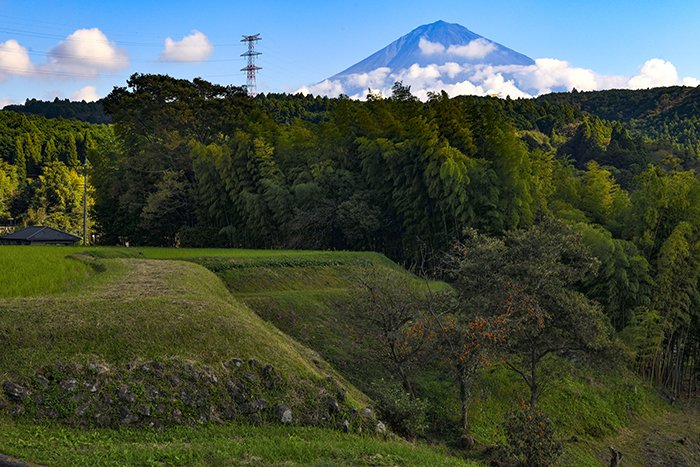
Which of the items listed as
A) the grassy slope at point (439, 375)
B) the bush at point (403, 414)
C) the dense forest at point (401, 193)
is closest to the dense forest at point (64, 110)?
the dense forest at point (401, 193)

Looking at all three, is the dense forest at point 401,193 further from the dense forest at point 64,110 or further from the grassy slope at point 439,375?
the dense forest at point 64,110

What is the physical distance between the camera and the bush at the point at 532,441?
10.3 m

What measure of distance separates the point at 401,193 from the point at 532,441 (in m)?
18.1

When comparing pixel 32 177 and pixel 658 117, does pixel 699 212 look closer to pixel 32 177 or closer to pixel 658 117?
pixel 32 177

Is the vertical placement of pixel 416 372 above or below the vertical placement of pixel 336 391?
below

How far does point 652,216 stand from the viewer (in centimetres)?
2091

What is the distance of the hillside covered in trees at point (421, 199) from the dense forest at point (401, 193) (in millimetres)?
82

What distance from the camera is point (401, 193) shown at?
1084 inches

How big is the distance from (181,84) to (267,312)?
26408mm

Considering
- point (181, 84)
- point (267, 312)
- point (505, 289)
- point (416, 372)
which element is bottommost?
point (416, 372)

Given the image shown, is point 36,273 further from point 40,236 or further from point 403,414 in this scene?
point 40,236

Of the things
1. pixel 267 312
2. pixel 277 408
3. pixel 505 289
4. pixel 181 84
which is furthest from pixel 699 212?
pixel 181 84

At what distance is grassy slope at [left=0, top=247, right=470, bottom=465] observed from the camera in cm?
664

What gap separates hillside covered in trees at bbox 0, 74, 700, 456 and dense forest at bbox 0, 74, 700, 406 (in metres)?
0.08
